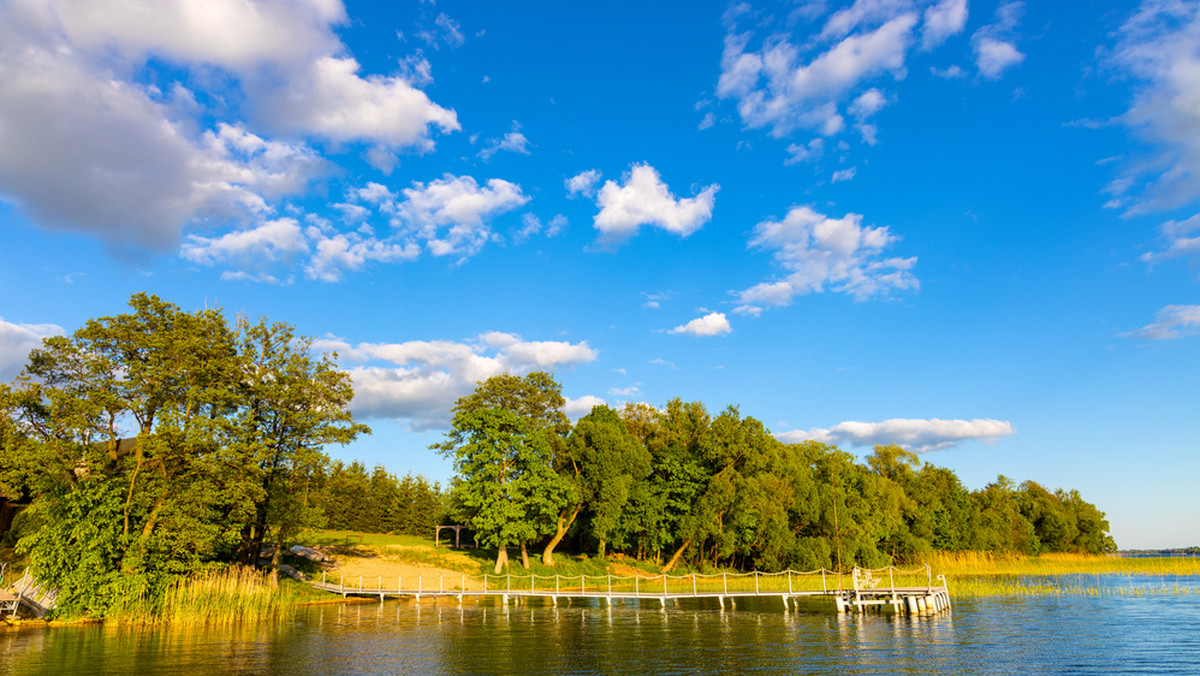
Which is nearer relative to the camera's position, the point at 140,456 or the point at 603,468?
the point at 140,456

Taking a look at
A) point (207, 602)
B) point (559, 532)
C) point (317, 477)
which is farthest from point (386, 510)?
point (207, 602)

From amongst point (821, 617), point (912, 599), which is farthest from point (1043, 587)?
point (821, 617)

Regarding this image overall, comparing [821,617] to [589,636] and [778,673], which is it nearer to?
[589,636]

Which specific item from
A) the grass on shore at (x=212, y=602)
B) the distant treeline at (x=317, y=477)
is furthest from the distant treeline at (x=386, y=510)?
the grass on shore at (x=212, y=602)

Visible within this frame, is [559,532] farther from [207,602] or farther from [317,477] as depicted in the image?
[207,602]

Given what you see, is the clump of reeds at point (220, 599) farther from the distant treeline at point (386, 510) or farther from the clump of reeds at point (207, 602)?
the distant treeline at point (386, 510)

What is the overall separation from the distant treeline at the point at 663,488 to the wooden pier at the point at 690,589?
3.14m

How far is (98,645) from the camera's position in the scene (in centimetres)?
2578

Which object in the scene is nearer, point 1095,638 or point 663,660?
point 663,660

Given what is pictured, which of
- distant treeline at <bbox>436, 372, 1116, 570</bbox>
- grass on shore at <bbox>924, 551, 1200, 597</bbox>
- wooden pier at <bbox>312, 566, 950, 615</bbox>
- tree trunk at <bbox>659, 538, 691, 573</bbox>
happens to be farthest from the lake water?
tree trunk at <bbox>659, 538, 691, 573</bbox>

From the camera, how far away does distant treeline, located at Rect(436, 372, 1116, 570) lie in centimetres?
5084

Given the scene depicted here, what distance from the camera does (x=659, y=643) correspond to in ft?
87.0

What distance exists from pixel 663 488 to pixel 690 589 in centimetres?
1098

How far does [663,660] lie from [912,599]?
19.2m
